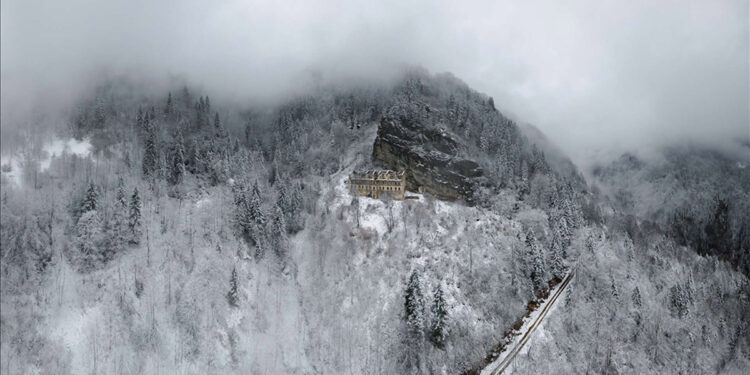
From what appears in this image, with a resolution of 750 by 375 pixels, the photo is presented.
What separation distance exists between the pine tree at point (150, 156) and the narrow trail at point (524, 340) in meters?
81.8

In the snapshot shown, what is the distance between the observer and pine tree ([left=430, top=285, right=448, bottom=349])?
86.6 m

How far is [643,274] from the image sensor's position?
110 m

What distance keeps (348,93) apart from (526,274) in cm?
8974

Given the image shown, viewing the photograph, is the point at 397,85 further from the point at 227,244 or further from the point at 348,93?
the point at 227,244

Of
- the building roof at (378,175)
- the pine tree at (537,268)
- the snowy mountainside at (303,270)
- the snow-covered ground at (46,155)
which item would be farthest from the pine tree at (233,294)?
the pine tree at (537,268)

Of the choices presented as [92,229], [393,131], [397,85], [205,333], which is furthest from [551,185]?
[92,229]

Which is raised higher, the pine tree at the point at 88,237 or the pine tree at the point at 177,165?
the pine tree at the point at 177,165

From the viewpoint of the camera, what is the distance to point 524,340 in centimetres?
8888

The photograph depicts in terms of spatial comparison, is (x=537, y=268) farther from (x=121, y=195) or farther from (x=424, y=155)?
(x=121, y=195)

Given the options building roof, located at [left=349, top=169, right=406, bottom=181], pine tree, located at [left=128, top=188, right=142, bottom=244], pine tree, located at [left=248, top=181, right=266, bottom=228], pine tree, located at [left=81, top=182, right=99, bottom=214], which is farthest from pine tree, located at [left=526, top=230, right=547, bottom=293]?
pine tree, located at [left=81, top=182, right=99, bottom=214]

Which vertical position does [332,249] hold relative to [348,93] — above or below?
below

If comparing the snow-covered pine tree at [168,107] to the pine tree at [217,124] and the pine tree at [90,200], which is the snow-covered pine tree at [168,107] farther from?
the pine tree at [90,200]

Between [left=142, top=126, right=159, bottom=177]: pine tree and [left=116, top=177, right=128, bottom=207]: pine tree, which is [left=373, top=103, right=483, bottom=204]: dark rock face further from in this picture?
[left=116, top=177, right=128, bottom=207]: pine tree

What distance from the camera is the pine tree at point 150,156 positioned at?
371ft
